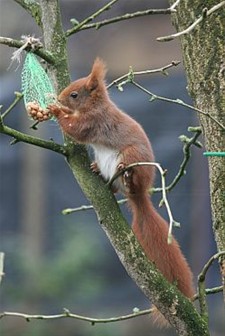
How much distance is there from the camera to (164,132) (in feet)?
16.5

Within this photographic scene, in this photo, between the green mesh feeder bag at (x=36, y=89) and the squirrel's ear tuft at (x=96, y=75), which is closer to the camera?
the green mesh feeder bag at (x=36, y=89)

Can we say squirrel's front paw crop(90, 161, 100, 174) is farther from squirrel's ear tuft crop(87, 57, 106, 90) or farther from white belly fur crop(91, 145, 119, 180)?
squirrel's ear tuft crop(87, 57, 106, 90)

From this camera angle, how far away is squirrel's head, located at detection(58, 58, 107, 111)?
9.14 feet

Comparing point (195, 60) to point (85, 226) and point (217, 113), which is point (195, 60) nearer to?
point (217, 113)

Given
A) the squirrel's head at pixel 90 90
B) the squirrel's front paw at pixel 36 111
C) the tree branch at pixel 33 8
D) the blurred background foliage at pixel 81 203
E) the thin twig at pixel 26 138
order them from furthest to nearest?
the blurred background foliage at pixel 81 203, the squirrel's head at pixel 90 90, the tree branch at pixel 33 8, the squirrel's front paw at pixel 36 111, the thin twig at pixel 26 138

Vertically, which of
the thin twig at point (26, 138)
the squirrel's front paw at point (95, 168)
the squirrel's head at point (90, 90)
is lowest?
the squirrel's front paw at point (95, 168)

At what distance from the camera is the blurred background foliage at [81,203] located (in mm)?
5062

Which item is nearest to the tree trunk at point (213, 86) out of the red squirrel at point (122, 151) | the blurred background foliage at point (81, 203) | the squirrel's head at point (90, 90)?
the red squirrel at point (122, 151)

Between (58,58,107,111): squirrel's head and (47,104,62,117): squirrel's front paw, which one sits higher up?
(58,58,107,111): squirrel's head

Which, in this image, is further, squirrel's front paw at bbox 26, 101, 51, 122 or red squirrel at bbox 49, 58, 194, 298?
red squirrel at bbox 49, 58, 194, 298

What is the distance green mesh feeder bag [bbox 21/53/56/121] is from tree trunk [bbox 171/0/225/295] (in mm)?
335

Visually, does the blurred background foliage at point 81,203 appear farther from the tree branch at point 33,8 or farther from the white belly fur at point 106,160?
the tree branch at point 33,8

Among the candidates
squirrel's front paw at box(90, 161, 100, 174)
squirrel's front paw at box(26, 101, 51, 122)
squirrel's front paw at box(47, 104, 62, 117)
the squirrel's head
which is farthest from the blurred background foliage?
squirrel's front paw at box(26, 101, 51, 122)

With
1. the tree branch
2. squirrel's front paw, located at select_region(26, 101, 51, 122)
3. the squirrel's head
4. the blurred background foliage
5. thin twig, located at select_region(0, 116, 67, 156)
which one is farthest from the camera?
the blurred background foliage
